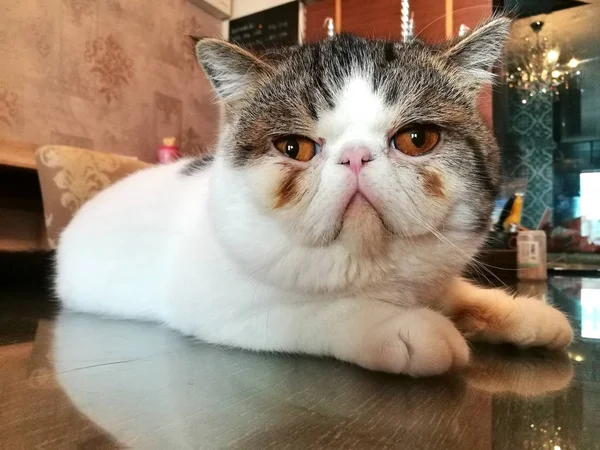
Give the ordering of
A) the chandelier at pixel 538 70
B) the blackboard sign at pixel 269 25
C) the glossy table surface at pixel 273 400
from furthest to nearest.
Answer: the blackboard sign at pixel 269 25, the chandelier at pixel 538 70, the glossy table surface at pixel 273 400

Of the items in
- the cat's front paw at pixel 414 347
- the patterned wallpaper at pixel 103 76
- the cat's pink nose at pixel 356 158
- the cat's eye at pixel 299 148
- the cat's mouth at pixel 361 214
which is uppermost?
the patterned wallpaper at pixel 103 76

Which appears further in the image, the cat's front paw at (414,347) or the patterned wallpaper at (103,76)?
the patterned wallpaper at (103,76)

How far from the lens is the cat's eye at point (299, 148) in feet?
2.68

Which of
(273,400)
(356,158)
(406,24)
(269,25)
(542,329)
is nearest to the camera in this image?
(273,400)

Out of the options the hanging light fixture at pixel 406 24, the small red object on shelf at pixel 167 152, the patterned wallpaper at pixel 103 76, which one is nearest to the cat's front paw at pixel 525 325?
the hanging light fixture at pixel 406 24

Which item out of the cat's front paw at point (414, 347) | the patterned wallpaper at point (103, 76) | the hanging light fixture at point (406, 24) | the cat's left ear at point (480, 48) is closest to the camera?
→ the cat's front paw at point (414, 347)

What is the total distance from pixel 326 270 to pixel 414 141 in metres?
0.28

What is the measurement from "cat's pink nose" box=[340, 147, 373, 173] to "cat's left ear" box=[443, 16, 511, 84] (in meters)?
0.36

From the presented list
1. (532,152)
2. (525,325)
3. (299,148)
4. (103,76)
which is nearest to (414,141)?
(299,148)

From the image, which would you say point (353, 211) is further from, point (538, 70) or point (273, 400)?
point (538, 70)

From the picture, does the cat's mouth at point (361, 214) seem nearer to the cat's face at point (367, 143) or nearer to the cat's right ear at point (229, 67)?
the cat's face at point (367, 143)

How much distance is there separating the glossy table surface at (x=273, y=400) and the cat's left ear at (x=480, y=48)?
1.93 feet

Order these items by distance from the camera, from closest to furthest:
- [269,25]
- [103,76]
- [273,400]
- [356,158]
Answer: [273,400] → [356,158] → [103,76] → [269,25]

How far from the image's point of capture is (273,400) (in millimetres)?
637
